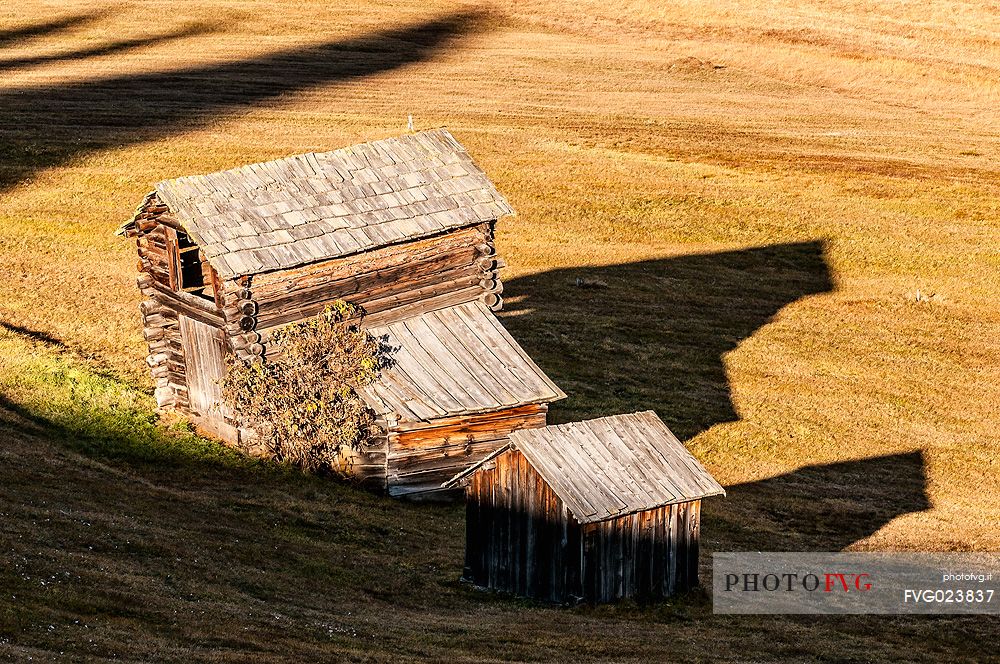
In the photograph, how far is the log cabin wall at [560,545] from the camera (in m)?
24.0

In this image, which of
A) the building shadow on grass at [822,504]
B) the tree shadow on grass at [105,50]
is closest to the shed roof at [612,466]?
the building shadow on grass at [822,504]

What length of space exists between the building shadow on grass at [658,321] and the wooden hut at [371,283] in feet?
14.2

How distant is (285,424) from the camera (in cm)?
2994

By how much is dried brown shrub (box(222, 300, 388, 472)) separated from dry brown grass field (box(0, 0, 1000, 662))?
0.86 metres

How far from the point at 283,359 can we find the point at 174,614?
9786 millimetres

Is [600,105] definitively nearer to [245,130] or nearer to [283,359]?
[245,130]

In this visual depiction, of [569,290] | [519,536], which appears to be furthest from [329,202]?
[569,290]

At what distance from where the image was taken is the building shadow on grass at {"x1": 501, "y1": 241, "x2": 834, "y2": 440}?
35969mm

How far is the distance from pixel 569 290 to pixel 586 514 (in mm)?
20333

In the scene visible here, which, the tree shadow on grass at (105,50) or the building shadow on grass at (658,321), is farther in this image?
the tree shadow on grass at (105,50)

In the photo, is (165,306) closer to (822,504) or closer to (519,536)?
(519,536)

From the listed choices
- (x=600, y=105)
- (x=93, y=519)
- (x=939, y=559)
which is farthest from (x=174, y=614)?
(x=600, y=105)

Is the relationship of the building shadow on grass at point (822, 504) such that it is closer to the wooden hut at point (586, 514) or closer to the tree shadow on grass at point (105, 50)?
the wooden hut at point (586, 514)

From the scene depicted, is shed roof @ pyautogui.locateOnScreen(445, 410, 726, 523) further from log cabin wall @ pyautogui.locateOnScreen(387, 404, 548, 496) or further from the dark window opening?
the dark window opening
